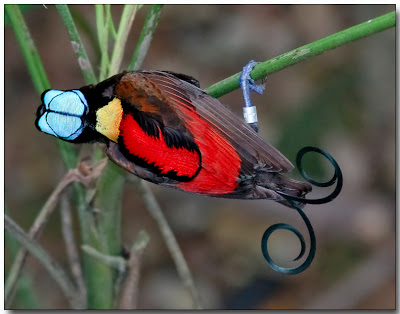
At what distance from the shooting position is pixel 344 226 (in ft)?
4.85

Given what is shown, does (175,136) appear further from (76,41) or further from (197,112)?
(76,41)

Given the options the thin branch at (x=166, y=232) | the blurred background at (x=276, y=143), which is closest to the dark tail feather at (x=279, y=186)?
the thin branch at (x=166, y=232)

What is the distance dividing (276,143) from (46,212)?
21.9 inches

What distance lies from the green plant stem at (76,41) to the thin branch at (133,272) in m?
0.26

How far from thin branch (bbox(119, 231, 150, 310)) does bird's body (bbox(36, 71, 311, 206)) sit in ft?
0.75

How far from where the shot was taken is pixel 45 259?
0.97 m

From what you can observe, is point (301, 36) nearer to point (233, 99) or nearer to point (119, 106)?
point (233, 99)

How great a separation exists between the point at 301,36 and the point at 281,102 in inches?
6.5

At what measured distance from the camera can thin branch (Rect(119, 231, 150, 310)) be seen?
0.95m

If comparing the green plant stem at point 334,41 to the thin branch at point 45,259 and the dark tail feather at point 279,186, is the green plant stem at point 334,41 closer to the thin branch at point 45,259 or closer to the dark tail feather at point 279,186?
the dark tail feather at point 279,186

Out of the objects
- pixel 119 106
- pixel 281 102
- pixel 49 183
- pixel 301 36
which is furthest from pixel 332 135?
pixel 119 106

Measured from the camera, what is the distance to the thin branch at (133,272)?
95cm

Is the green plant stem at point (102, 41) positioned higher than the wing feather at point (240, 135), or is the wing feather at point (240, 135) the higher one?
the green plant stem at point (102, 41)

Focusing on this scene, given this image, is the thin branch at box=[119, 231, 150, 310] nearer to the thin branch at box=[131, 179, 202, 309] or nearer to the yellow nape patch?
the thin branch at box=[131, 179, 202, 309]
